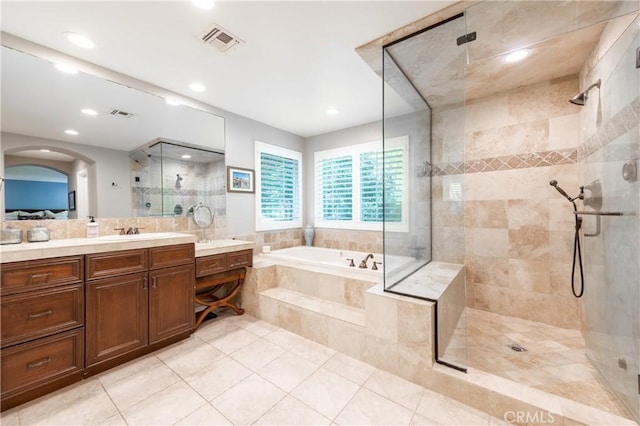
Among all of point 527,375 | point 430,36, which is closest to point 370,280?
point 527,375

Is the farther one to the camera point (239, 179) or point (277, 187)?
point (277, 187)

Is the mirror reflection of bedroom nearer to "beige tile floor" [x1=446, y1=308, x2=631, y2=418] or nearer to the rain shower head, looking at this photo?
"beige tile floor" [x1=446, y1=308, x2=631, y2=418]

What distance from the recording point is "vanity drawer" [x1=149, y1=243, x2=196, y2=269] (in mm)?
2105

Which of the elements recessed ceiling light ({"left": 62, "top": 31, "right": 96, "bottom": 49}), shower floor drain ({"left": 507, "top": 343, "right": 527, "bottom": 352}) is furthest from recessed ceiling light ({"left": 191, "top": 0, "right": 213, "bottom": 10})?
shower floor drain ({"left": 507, "top": 343, "right": 527, "bottom": 352})

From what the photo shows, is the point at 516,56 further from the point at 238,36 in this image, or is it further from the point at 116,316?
the point at 116,316

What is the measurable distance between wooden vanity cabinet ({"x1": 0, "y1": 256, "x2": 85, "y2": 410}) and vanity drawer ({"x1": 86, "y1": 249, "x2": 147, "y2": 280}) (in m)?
0.06

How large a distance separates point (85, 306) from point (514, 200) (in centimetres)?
393

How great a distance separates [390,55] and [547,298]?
2.79 metres

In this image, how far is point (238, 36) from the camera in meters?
1.86

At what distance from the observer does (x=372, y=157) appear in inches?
142

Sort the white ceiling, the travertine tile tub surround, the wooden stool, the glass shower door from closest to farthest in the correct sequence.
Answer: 1. the glass shower door
2. the white ceiling
3. the travertine tile tub surround
4. the wooden stool

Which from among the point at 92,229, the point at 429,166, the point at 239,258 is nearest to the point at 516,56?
the point at 429,166

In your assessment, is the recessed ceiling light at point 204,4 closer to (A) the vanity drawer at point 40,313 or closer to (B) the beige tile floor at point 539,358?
(A) the vanity drawer at point 40,313

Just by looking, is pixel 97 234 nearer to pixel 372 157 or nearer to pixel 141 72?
pixel 141 72
